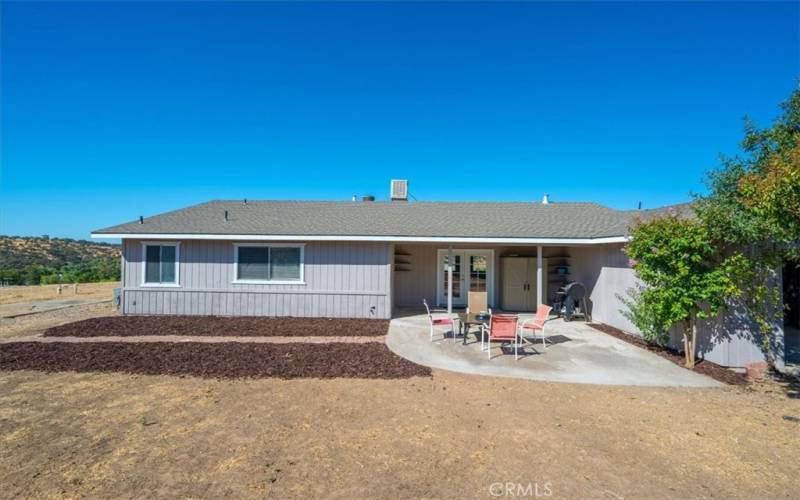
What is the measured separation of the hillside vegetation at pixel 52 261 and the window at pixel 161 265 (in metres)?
18.2

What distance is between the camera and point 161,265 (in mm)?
11367

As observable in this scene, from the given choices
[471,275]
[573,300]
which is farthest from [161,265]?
[573,300]

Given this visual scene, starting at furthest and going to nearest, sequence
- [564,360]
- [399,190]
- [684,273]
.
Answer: [399,190] → [564,360] → [684,273]

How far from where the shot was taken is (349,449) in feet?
12.3

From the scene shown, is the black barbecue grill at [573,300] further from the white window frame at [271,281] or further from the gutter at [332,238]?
the white window frame at [271,281]

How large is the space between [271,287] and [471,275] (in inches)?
275

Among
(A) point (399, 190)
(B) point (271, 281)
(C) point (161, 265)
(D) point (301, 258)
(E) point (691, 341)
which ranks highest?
(A) point (399, 190)

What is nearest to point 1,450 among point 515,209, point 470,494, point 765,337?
point 470,494

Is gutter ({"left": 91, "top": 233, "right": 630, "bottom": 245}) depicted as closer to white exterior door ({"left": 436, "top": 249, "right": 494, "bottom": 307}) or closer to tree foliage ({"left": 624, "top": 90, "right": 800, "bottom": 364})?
white exterior door ({"left": 436, "top": 249, "right": 494, "bottom": 307})

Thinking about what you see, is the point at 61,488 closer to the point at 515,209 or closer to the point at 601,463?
the point at 601,463

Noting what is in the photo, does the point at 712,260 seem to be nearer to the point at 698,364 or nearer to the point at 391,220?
the point at 698,364

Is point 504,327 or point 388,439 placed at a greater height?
point 504,327

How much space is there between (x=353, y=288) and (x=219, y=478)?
7.99 meters

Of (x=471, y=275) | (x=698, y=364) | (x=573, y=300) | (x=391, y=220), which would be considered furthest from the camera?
(x=471, y=275)
